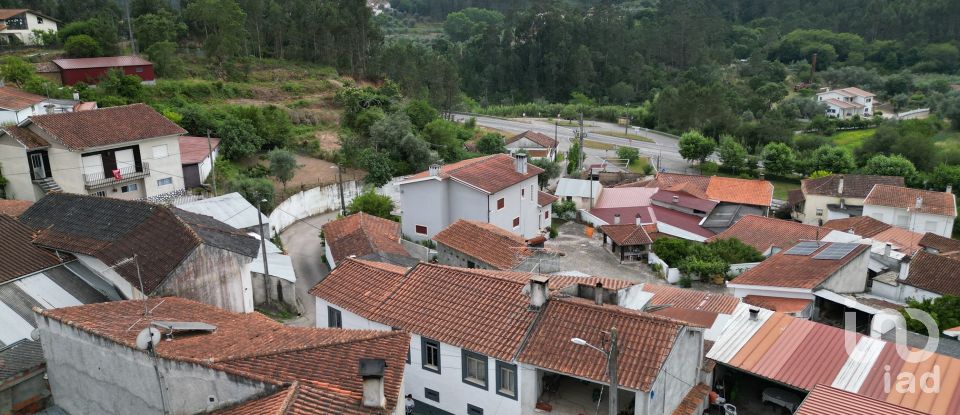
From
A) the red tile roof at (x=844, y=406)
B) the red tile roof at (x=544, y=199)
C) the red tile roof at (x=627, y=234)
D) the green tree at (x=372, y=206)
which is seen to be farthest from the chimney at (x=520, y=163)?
the red tile roof at (x=844, y=406)

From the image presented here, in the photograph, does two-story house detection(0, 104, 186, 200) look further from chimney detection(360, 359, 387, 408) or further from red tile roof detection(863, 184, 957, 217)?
red tile roof detection(863, 184, 957, 217)

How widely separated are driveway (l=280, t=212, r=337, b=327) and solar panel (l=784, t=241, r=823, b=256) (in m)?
21.2

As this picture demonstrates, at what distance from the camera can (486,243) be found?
31766 millimetres

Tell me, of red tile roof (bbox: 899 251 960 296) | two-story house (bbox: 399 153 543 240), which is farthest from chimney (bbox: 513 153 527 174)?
red tile roof (bbox: 899 251 960 296)

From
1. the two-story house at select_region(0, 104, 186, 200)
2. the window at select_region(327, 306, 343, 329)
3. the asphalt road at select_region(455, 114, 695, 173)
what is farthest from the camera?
the asphalt road at select_region(455, 114, 695, 173)

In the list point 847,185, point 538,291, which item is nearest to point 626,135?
point 847,185

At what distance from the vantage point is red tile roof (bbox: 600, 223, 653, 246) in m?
38.8

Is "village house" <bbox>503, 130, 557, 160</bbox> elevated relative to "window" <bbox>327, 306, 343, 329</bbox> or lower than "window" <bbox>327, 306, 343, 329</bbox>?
lower

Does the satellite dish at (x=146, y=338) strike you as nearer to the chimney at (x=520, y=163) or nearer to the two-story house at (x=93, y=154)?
the two-story house at (x=93, y=154)

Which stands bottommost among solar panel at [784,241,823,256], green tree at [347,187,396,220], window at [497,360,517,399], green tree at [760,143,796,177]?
green tree at [760,143,796,177]

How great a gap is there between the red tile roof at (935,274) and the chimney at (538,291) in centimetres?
1929

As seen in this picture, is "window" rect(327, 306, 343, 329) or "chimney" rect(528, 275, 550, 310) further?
"window" rect(327, 306, 343, 329)

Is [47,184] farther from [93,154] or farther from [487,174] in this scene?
[487,174]

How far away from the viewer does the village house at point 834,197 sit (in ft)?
161
